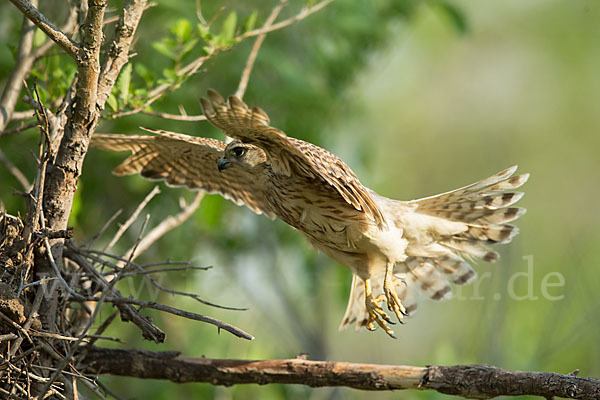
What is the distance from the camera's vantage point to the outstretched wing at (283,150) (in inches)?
143

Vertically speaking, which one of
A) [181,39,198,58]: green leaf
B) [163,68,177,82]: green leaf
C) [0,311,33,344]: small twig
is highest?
[181,39,198,58]: green leaf

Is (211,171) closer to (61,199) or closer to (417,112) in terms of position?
(61,199)

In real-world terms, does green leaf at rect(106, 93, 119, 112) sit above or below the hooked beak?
above

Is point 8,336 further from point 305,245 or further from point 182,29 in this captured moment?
point 305,245

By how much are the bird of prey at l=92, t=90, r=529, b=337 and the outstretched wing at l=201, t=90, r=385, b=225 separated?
10 millimetres

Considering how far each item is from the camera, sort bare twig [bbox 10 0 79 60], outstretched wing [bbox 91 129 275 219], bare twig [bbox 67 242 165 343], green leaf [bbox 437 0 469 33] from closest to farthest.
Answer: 1. bare twig [bbox 10 0 79 60]
2. bare twig [bbox 67 242 165 343]
3. outstretched wing [bbox 91 129 275 219]
4. green leaf [bbox 437 0 469 33]

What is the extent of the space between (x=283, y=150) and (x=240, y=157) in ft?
2.21

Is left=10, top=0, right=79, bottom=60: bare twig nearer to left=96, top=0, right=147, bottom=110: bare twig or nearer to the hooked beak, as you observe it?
left=96, top=0, right=147, bottom=110: bare twig

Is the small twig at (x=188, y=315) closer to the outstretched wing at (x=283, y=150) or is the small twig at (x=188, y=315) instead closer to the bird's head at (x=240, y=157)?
the outstretched wing at (x=283, y=150)

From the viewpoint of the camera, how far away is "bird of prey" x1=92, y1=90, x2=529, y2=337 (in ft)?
15.0

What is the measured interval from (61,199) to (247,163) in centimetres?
144

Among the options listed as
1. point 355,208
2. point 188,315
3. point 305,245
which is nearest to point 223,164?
point 355,208

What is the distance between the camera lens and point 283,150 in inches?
169

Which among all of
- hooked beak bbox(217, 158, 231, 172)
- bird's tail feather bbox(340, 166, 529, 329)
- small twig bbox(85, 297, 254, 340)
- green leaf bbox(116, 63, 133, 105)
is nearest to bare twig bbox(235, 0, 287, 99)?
hooked beak bbox(217, 158, 231, 172)
